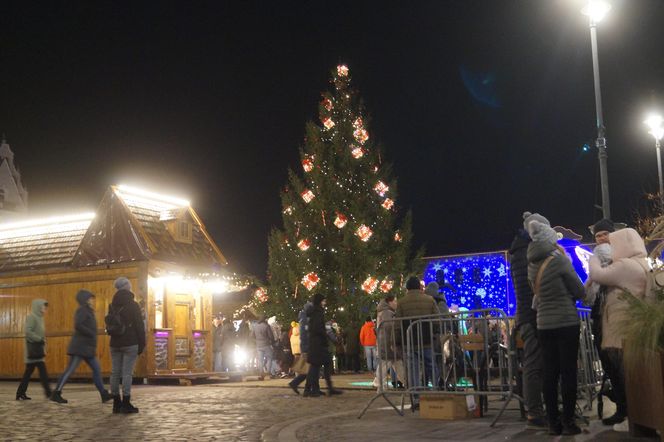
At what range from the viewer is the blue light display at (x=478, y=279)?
119 ft

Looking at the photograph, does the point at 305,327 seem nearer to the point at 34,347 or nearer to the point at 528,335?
the point at 34,347

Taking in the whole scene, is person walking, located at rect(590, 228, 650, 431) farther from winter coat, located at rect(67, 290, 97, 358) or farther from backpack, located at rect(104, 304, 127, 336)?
winter coat, located at rect(67, 290, 97, 358)

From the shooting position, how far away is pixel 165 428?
9.22 m

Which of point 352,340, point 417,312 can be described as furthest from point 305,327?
point 352,340

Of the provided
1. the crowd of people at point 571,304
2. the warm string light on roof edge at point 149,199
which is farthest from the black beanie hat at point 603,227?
the warm string light on roof edge at point 149,199

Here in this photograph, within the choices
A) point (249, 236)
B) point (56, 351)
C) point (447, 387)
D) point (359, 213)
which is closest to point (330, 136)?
point (359, 213)

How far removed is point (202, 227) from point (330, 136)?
6.49m

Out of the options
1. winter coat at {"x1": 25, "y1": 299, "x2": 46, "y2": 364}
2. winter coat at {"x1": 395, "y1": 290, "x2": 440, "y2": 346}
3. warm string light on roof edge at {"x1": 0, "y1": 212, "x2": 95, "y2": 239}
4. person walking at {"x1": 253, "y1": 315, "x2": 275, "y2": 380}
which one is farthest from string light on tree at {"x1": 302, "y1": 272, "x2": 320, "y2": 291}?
winter coat at {"x1": 395, "y1": 290, "x2": 440, "y2": 346}

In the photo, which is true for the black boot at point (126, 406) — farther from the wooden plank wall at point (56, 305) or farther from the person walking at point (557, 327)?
the wooden plank wall at point (56, 305)

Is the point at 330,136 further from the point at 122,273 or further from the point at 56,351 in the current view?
the point at 56,351

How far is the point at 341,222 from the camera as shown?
27094mm

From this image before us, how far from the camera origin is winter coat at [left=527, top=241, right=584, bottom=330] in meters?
7.30

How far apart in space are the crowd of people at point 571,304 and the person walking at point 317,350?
709cm

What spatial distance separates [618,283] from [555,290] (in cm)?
60
